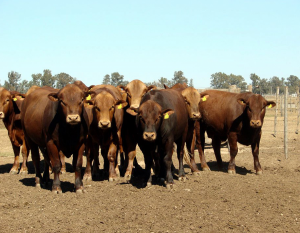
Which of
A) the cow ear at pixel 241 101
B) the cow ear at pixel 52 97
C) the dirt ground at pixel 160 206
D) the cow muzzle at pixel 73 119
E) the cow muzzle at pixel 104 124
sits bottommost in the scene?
the dirt ground at pixel 160 206

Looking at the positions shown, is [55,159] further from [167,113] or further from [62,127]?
[167,113]

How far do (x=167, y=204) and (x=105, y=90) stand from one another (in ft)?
12.2

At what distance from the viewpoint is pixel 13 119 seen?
11656 mm

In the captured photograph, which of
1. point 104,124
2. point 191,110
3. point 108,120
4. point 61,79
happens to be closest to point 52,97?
point 104,124

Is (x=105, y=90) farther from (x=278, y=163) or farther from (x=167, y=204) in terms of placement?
(x=278, y=163)

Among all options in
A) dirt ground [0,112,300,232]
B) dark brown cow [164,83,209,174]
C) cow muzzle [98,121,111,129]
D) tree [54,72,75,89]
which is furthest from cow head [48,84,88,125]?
tree [54,72,75,89]

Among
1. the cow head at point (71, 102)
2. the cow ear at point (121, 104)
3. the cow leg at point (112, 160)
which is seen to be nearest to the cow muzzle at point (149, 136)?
the cow head at point (71, 102)

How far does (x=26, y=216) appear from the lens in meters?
6.66

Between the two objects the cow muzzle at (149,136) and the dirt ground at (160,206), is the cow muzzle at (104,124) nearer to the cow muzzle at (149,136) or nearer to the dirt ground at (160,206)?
the dirt ground at (160,206)

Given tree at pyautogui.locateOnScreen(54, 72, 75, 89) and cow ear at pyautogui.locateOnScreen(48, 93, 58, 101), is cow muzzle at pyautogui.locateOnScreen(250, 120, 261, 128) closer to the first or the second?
cow ear at pyautogui.locateOnScreen(48, 93, 58, 101)

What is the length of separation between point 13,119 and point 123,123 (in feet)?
10.9

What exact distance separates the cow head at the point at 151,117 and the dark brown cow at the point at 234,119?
288 centimetres

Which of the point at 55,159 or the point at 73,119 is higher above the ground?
the point at 73,119

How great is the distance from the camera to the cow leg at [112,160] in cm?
959
